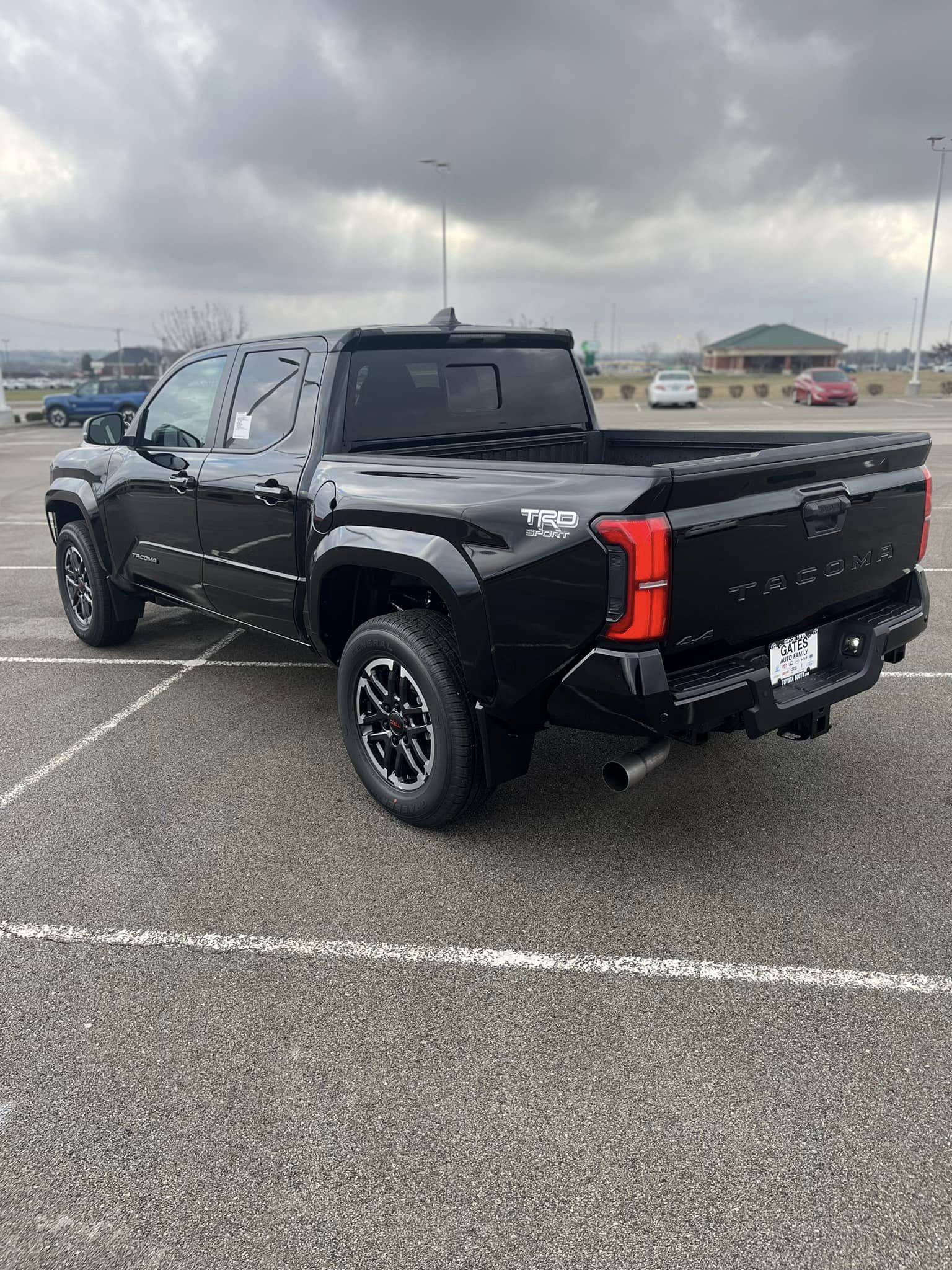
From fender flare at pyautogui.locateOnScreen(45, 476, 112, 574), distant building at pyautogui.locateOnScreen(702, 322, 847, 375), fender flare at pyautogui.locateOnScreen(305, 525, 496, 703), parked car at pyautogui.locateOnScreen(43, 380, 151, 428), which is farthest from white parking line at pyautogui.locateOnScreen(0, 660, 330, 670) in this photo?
distant building at pyautogui.locateOnScreen(702, 322, 847, 375)

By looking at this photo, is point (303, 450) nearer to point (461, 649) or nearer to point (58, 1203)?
point (461, 649)

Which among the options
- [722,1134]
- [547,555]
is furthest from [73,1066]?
[547,555]

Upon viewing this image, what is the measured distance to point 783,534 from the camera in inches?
122

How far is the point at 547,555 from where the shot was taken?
9.80 feet

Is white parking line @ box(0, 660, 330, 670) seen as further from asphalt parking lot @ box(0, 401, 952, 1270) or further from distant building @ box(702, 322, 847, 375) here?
distant building @ box(702, 322, 847, 375)

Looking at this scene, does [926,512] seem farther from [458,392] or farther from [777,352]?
[777,352]

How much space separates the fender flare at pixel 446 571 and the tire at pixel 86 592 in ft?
9.69

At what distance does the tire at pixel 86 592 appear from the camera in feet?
20.0

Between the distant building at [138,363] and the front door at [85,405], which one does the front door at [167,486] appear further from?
Result: the distant building at [138,363]

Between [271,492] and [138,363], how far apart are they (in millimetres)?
75456

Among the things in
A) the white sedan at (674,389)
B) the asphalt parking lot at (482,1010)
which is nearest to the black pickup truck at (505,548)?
the asphalt parking lot at (482,1010)

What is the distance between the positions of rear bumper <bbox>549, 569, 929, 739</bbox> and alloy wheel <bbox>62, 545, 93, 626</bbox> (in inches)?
168

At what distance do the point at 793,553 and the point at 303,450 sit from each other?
2.14 metres

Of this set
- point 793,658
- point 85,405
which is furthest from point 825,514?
point 85,405
